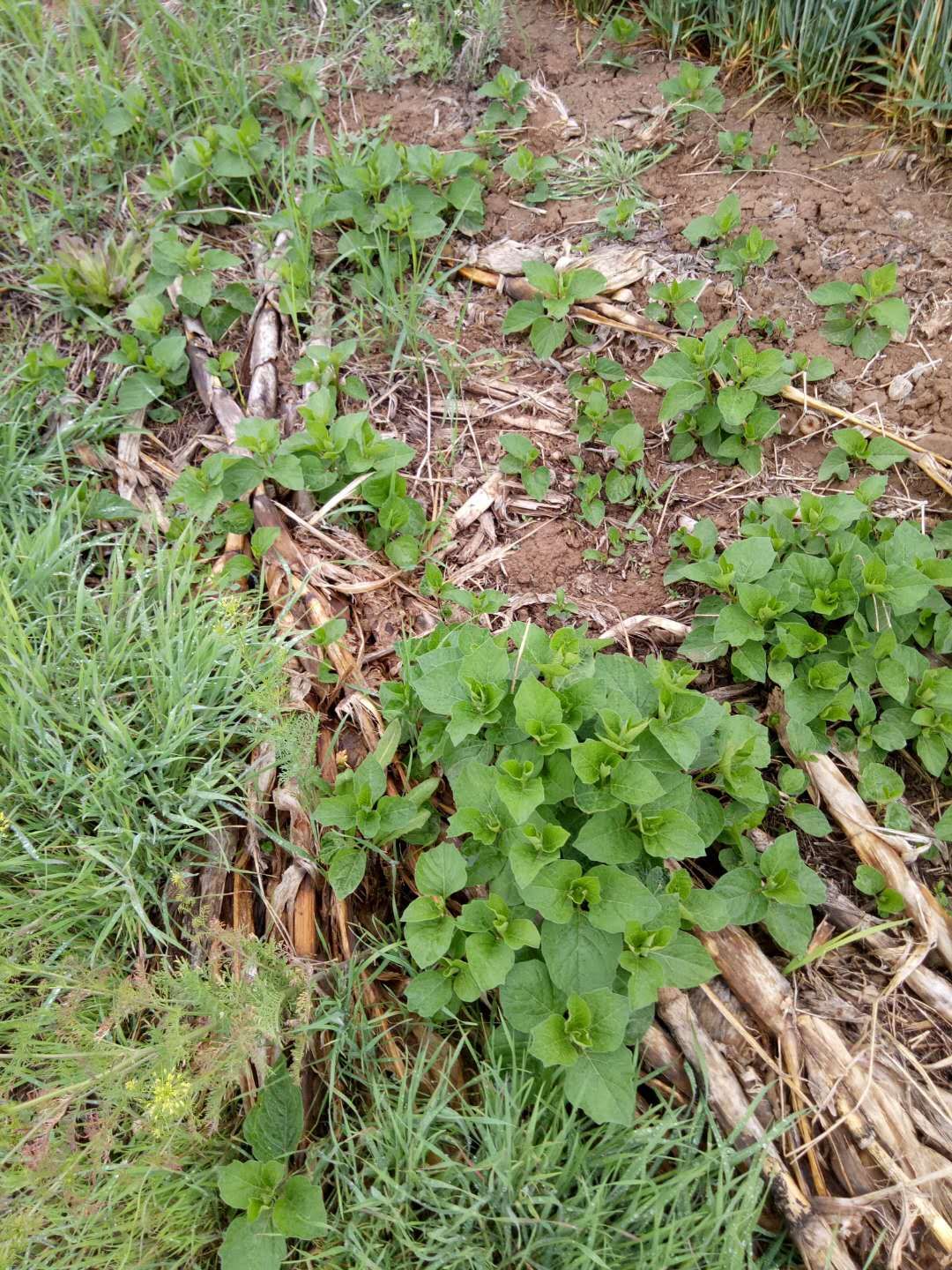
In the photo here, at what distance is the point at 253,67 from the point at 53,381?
1.66 metres

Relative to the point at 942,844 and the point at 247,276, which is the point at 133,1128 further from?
the point at 247,276

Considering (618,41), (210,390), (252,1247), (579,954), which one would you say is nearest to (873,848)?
(579,954)

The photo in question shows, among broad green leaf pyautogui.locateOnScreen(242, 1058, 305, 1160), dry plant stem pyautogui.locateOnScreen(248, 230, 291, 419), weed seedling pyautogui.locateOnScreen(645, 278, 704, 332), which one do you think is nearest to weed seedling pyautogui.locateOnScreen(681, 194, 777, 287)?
weed seedling pyautogui.locateOnScreen(645, 278, 704, 332)

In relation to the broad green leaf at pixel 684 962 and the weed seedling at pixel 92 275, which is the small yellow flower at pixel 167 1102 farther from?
the weed seedling at pixel 92 275

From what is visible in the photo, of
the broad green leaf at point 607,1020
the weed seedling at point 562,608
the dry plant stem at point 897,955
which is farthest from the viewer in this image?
the weed seedling at point 562,608

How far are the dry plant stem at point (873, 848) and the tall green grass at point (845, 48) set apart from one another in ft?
7.10

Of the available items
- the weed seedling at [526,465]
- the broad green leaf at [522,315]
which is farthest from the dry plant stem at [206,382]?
the broad green leaf at [522,315]

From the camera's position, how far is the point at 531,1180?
1.63 meters

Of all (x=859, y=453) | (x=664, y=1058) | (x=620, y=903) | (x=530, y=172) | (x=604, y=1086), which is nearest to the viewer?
(x=604, y=1086)

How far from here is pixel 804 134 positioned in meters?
3.12

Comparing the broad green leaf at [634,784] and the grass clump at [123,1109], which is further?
the broad green leaf at [634,784]

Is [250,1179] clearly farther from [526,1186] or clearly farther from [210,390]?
[210,390]

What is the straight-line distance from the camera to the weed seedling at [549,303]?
2.84 m

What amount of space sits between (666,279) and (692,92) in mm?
737
